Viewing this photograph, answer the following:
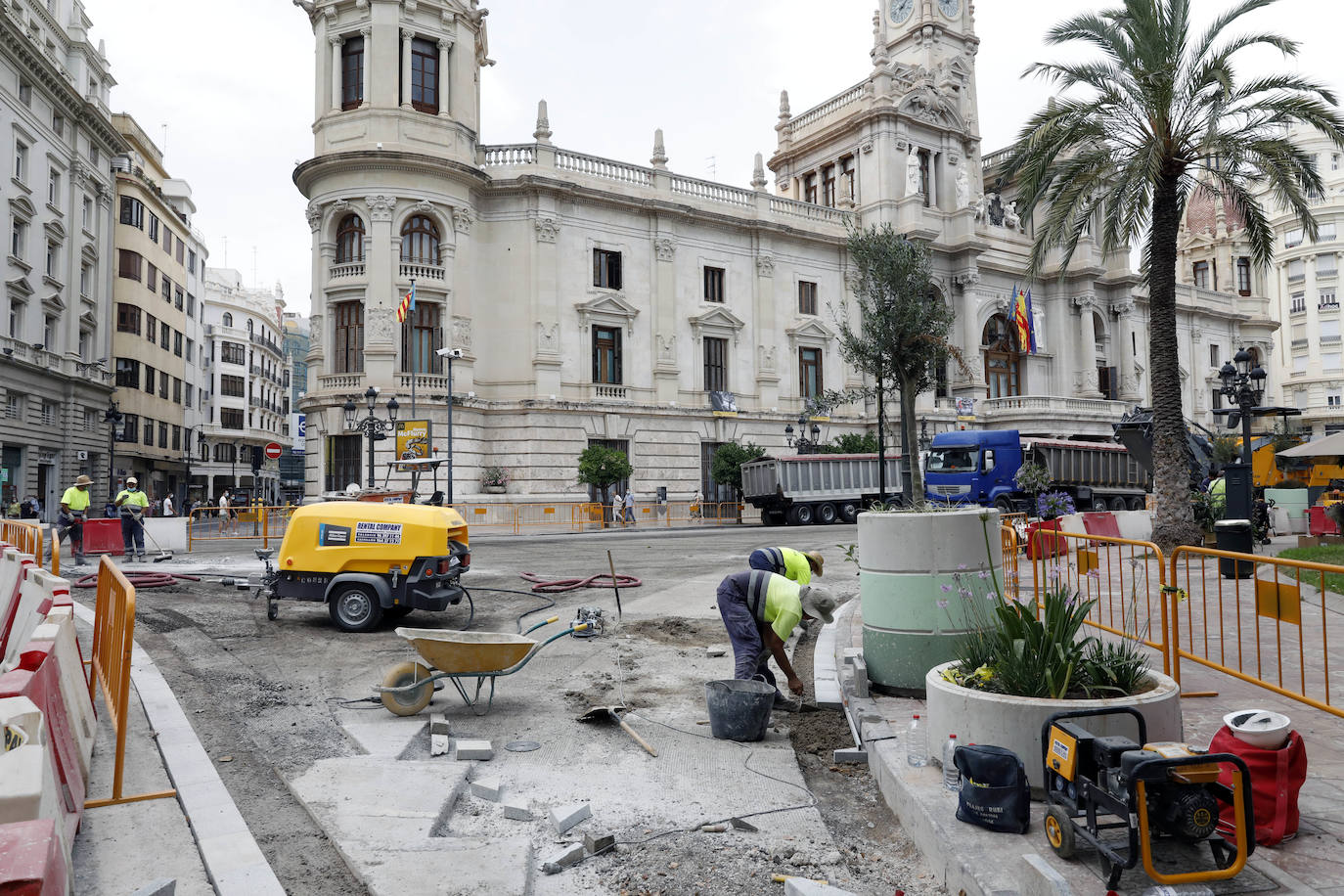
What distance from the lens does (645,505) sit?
3522cm

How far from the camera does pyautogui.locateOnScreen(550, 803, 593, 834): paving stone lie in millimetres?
4422

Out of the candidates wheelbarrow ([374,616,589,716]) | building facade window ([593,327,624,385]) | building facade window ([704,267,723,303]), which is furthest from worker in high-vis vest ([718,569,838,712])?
building facade window ([704,267,723,303])

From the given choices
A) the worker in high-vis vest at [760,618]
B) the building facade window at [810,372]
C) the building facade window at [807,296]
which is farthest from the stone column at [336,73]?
the worker in high-vis vest at [760,618]

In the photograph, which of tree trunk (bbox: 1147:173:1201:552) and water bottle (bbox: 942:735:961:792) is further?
tree trunk (bbox: 1147:173:1201:552)

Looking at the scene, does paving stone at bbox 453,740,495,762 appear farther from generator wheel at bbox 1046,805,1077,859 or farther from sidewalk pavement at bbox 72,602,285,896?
generator wheel at bbox 1046,805,1077,859

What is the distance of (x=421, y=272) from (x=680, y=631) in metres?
24.8

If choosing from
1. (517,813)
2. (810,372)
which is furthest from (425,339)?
(517,813)

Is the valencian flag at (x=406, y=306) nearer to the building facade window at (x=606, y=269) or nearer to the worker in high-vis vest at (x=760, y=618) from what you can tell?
the building facade window at (x=606, y=269)

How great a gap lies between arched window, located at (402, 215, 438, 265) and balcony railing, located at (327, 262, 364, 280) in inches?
61.1

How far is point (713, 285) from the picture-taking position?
38812mm

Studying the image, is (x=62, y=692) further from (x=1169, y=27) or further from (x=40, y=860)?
(x=1169, y=27)

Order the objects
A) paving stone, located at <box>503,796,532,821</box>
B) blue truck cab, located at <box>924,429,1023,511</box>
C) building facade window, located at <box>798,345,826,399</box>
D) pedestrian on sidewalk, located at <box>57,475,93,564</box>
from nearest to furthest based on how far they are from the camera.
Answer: paving stone, located at <box>503,796,532,821</box> < pedestrian on sidewalk, located at <box>57,475,93,564</box> < blue truck cab, located at <box>924,429,1023,511</box> < building facade window, located at <box>798,345,826,399</box>

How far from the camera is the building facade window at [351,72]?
3250 centimetres

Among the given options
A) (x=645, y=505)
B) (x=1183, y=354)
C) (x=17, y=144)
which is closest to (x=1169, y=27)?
(x=645, y=505)
